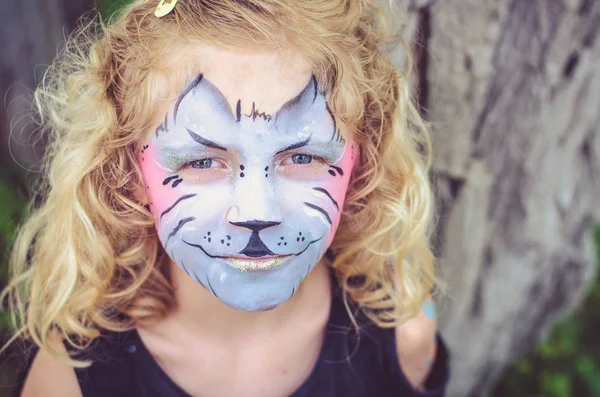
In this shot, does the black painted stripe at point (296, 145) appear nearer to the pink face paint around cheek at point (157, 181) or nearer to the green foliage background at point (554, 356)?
the pink face paint around cheek at point (157, 181)

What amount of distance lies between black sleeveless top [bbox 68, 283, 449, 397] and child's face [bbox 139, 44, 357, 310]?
0.43m

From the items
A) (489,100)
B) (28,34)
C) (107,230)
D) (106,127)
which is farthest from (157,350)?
(28,34)

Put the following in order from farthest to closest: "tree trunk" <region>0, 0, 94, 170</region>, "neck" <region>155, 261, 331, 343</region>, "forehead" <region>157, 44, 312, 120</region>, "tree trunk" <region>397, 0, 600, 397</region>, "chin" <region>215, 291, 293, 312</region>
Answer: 1. "tree trunk" <region>0, 0, 94, 170</region>
2. "tree trunk" <region>397, 0, 600, 397</region>
3. "neck" <region>155, 261, 331, 343</region>
4. "chin" <region>215, 291, 293, 312</region>
5. "forehead" <region>157, 44, 312, 120</region>

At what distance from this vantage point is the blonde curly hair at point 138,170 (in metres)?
1.43

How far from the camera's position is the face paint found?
1.36 m

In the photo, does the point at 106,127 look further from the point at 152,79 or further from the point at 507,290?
the point at 507,290

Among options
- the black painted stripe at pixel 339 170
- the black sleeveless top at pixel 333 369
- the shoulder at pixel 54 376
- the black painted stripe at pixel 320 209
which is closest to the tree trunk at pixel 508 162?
the black sleeveless top at pixel 333 369

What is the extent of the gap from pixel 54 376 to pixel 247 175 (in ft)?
2.82

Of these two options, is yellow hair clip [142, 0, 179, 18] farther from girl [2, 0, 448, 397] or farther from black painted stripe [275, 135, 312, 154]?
black painted stripe [275, 135, 312, 154]

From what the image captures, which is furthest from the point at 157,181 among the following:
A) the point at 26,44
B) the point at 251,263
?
the point at 26,44

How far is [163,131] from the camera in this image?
141 cm

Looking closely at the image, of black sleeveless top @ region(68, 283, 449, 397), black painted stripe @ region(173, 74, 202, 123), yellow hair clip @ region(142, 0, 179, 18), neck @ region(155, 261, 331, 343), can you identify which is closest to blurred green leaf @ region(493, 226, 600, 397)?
black sleeveless top @ region(68, 283, 449, 397)

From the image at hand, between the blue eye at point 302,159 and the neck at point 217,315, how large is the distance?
479 mm

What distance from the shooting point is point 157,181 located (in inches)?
57.0
